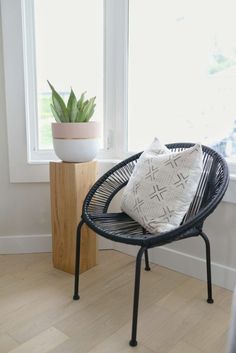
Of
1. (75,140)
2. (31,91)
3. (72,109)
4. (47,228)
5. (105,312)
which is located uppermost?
(31,91)

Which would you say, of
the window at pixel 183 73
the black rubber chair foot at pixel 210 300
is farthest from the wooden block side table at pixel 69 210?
the black rubber chair foot at pixel 210 300

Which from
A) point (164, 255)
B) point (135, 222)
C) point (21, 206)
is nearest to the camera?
point (135, 222)

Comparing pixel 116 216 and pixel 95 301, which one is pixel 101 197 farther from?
pixel 95 301

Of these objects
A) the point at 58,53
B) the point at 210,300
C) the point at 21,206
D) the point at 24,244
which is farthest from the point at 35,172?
the point at 210,300

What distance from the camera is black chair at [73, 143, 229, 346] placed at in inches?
52.1

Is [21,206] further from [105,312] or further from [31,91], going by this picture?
[105,312]

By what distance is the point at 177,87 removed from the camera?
1901 millimetres

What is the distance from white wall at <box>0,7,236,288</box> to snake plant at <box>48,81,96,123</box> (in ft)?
1.46

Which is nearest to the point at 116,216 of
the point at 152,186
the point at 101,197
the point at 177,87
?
the point at 101,197

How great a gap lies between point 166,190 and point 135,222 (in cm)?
25

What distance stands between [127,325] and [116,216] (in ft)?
1.66

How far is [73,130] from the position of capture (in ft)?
5.70

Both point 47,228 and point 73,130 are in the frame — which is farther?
point 47,228

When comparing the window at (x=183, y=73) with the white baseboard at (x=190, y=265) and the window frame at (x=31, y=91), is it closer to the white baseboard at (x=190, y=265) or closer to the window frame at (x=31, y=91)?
the window frame at (x=31, y=91)
